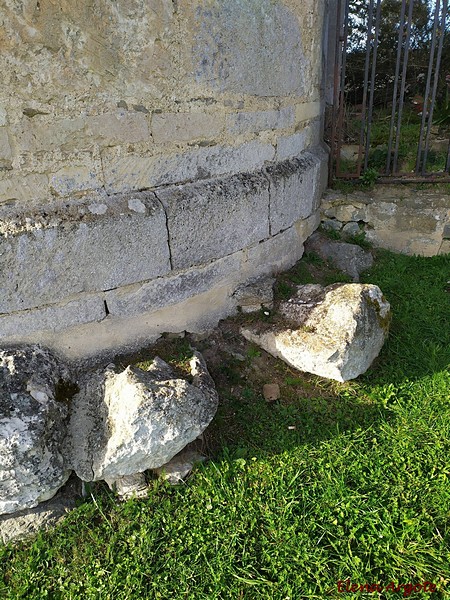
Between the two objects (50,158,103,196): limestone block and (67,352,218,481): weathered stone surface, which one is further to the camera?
(50,158,103,196): limestone block

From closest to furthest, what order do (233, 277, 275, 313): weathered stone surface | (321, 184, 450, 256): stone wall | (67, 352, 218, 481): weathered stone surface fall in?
(67, 352, 218, 481): weathered stone surface < (233, 277, 275, 313): weathered stone surface < (321, 184, 450, 256): stone wall

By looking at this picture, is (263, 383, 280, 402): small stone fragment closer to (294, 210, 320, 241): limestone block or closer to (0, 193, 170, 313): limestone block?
(0, 193, 170, 313): limestone block

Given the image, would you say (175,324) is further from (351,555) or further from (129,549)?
(351,555)

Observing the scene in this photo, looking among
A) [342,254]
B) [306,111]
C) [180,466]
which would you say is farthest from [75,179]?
[342,254]

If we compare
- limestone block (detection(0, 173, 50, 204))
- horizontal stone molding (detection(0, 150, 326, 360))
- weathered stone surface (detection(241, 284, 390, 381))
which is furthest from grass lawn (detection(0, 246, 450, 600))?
limestone block (detection(0, 173, 50, 204))

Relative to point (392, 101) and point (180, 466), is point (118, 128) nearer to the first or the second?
point (180, 466)

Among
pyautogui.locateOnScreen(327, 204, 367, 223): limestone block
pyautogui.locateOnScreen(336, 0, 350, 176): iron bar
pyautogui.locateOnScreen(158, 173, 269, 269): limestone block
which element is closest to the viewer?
pyautogui.locateOnScreen(158, 173, 269, 269): limestone block

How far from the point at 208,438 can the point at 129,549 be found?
0.72 m

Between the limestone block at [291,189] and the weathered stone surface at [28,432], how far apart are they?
199 cm

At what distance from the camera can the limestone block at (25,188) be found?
2.32 meters

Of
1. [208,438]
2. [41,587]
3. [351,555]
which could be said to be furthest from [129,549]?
[351,555]

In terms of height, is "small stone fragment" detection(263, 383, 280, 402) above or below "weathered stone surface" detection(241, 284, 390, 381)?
below

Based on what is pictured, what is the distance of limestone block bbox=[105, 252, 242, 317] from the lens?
2771mm

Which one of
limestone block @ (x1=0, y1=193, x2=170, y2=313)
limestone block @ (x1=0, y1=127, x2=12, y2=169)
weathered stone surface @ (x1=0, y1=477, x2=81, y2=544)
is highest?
limestone block @ (x1=0, y1=127, x2=12, y2=169)
